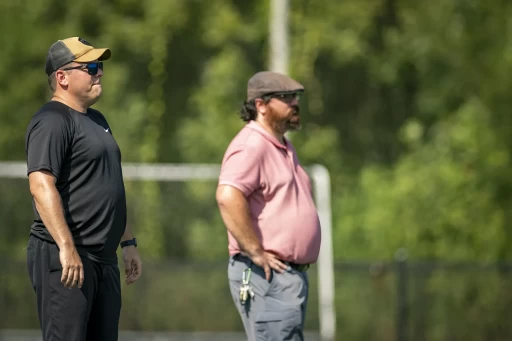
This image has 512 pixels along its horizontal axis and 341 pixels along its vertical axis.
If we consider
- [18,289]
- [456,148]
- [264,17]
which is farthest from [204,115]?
[18,289]

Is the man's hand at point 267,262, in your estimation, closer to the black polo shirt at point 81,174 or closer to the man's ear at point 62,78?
the black polo shirt at point 81,174

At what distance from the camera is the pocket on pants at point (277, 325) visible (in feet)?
16.0

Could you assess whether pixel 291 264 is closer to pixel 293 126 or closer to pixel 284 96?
pixel 293 126

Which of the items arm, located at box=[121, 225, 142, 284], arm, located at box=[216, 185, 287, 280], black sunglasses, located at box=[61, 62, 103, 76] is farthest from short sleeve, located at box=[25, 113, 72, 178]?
arm, located at box=[216, 185, 287, 280]

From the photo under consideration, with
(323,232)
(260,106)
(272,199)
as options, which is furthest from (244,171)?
(323,232)

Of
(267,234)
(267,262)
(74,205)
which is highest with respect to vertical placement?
(74,205)

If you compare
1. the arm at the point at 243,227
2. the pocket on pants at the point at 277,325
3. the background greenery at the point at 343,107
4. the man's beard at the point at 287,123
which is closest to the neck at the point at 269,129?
the man's beard at the point at 287,123

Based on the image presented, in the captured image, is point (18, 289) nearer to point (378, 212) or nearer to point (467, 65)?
point (378, 212)

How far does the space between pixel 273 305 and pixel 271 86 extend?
1.10m

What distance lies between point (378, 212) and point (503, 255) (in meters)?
1.87

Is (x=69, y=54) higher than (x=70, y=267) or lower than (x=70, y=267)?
higher

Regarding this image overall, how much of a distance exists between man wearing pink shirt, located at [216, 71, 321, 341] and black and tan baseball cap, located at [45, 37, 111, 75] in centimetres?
95

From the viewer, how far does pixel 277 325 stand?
488 centimetres

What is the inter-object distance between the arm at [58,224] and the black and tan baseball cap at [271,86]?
1427 mm
